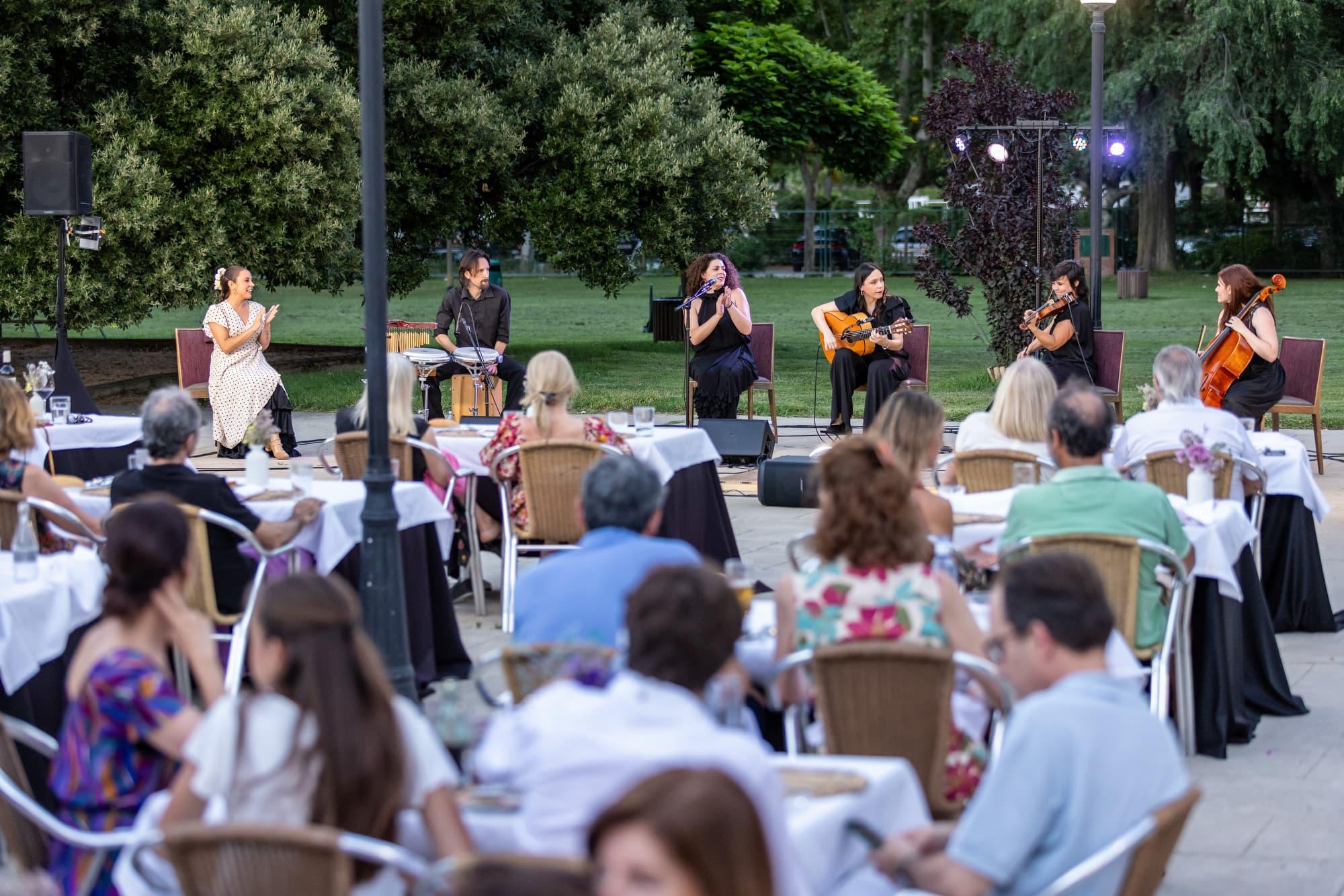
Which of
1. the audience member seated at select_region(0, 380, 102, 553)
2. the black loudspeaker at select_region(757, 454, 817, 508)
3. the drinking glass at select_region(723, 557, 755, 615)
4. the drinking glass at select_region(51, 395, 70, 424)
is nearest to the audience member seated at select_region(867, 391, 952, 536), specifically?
the drinking glass at select_region(723, 557, 755, 615)

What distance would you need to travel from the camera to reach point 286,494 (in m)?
6.35

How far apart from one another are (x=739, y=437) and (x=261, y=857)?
8.86m

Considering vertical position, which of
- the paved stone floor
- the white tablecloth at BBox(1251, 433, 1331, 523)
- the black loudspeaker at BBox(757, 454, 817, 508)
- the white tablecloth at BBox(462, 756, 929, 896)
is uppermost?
the white tablecloth at BBox(1251, 433, 1331, 523)

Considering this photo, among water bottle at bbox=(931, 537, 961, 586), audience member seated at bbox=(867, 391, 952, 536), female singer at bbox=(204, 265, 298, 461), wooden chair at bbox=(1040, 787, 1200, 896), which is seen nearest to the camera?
wooden chair at bbox=(1040, 787, 1200, 896)

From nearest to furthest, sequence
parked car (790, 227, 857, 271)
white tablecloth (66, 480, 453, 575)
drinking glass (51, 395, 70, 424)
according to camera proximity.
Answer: white tablecloth (66, 480, 453, 575) < drinking glass (51, 395, 70, 424) < parked car (790, 227, 857, 271)

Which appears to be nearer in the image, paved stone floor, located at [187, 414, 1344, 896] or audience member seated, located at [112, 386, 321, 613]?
paved stone floor, located at [187, 414, 1344, 896]

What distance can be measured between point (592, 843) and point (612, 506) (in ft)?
7.36

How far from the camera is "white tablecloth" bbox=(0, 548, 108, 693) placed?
4566 millimetres

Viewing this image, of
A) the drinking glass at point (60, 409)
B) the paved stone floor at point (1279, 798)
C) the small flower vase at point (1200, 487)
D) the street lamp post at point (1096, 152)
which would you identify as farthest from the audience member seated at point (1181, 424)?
the street lamp post at point (1096, 152)

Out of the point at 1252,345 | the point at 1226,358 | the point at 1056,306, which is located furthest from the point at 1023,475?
the point at 1056,306

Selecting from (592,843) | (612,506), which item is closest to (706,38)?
(612,506)

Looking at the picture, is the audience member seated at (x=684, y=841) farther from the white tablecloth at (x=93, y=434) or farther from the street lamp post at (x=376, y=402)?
the white tablecloth at (x=93, y=434)

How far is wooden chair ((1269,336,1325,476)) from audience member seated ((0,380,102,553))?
25.9ft

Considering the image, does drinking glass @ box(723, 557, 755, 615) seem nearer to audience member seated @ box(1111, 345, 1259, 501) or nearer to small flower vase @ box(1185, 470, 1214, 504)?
small flower vase @ box(1185, 470, 1214, 504)
